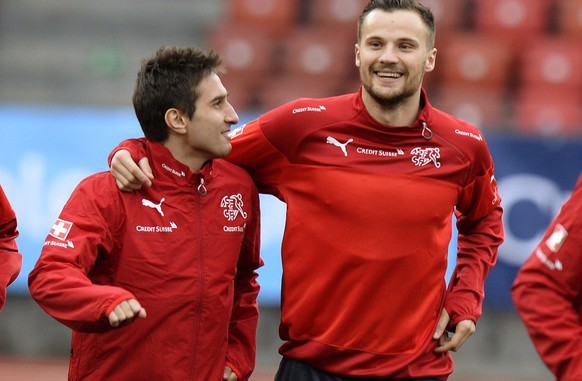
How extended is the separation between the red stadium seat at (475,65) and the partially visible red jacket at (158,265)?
21.7 feet

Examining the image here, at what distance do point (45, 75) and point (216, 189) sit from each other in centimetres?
679

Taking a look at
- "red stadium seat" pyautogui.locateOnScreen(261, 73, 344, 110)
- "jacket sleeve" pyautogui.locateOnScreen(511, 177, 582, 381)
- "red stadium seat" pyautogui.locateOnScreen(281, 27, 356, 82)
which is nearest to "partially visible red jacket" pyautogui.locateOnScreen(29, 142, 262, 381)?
"jacket sleeve" pyautogui.locateOnScreen(511, 177, 582, 381)

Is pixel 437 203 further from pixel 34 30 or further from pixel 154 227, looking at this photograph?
pixel 34 30

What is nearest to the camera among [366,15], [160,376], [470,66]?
[160,376]

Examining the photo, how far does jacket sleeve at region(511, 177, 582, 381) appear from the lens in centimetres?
312

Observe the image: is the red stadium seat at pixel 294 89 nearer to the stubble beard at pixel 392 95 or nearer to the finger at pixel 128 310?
the stubble beard at pixel 392 95

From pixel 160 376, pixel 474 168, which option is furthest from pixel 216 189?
pixel 474 168

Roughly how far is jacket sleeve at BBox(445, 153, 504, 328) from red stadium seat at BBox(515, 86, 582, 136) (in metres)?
4.35

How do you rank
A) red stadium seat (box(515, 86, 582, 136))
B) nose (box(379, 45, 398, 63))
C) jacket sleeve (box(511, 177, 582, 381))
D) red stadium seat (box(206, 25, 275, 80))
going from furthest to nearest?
red stadium seat (box(206, 25, 275, 80)) → red stadium seat (box(515, 86, 582, 136)) → nose (box(379, 45, 398, 63)) → jacket sleeve (box(511, 177, 582, 381))

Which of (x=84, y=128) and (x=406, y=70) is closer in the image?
(x=406, y=70)

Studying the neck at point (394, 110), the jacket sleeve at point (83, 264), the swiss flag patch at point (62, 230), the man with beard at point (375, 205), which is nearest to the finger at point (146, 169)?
the man with beard at point (375, 205)

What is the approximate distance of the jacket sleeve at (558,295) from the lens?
3115 mm

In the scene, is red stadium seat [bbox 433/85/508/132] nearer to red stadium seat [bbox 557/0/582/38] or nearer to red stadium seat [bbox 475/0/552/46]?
red stadium seat [bbox 475/0/552/46]

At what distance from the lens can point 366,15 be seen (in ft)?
13.7
